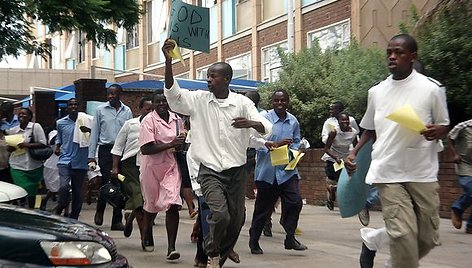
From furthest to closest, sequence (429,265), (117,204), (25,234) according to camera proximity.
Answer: (117,204) → (429,265) → (25,234)

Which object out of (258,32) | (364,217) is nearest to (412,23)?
(364,217)

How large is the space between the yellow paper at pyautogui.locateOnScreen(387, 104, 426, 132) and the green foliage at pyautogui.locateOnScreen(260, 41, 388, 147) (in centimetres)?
867

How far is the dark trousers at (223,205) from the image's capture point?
7.08 metres

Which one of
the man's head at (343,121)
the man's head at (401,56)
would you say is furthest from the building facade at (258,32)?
the man's head at (401,56)

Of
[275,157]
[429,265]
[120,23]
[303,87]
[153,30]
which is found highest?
[153,30]

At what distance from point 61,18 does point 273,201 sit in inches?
286

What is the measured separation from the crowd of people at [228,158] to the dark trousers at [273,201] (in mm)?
13

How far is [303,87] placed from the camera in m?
17.6

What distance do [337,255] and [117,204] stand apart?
2.90 m

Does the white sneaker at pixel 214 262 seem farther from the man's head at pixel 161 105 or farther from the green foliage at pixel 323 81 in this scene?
the green foliage at pixel 323 81

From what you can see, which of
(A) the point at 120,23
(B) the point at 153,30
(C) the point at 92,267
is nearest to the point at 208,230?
(C) the point at 92,267

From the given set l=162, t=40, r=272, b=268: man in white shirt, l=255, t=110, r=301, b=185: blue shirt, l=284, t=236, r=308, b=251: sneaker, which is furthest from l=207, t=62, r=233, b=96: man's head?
l=284, t=236, r=308, b=251: sneaker

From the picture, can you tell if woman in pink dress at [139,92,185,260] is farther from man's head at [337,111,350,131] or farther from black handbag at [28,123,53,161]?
man's head at [337,111,350,131]

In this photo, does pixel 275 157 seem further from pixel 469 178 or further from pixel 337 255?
pixel 469 178
